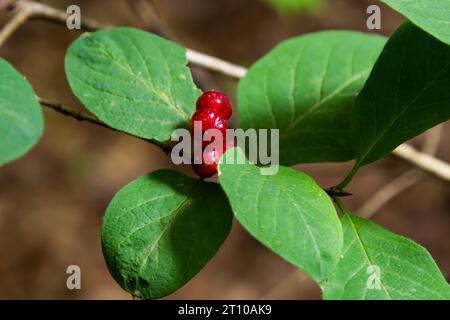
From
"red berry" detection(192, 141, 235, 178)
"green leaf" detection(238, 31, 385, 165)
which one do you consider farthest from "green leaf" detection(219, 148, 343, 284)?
"green leaf" detection(238, 31, 385, 165)

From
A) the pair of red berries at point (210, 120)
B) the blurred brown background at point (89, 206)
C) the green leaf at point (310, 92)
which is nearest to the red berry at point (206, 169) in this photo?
the pair of red berries at point (210, 120)

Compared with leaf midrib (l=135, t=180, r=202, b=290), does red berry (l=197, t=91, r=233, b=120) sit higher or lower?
higher

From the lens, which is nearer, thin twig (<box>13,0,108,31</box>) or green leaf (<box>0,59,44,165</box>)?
green leaf (<box>0,59,44,165</box>)

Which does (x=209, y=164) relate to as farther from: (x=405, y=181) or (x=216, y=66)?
(x=405, y=181)

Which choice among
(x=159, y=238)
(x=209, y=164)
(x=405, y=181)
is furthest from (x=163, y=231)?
(x=405, y=181)

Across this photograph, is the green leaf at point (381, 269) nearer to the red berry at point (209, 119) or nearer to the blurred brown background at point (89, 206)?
the red berry at point (209, 119)

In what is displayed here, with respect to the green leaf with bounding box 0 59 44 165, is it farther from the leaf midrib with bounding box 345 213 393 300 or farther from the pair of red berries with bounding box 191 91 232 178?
the leaf midrib with bounding box 345 213 393 300

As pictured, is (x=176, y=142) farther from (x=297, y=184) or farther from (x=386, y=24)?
(x=386, y=24)

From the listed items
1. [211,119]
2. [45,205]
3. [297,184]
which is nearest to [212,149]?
[211,119]
